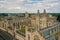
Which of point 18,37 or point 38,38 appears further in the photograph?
point 18,37

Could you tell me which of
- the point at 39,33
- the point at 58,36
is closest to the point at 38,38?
the point at 39,33

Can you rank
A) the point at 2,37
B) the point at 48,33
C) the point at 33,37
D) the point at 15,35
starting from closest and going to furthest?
the point at 2,37 → the point at 33,37 → the point at 48,33 → the point at 15,35

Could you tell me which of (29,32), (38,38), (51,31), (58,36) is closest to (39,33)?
(38,38)

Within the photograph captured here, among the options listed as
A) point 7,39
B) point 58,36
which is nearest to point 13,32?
point 7,39

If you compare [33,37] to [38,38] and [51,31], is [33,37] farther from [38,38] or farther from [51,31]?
[51,31]

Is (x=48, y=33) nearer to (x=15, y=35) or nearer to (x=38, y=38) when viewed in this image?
(x=38, y=38)

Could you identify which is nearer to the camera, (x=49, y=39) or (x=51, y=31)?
(x=49, y=39)

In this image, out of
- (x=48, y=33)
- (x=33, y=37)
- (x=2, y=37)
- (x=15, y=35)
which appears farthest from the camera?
(x=15, y=35)

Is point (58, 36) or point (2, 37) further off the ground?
point (2, 37)

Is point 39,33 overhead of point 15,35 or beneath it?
overhead
